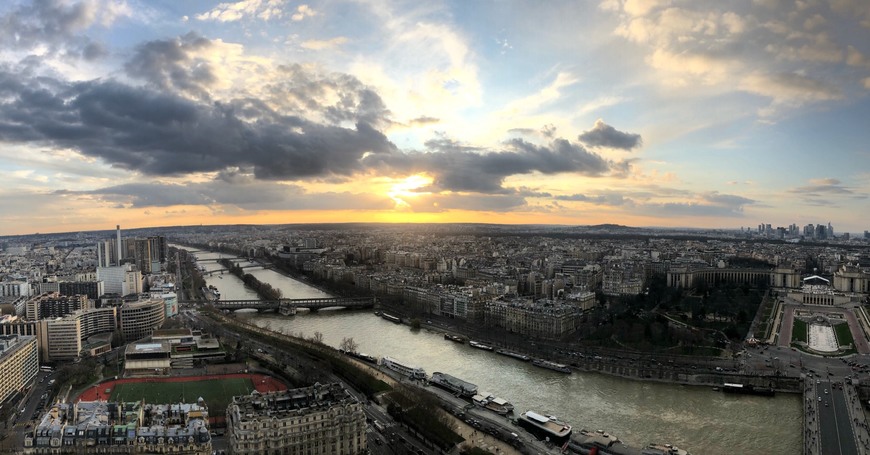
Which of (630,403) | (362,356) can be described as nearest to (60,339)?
(362,356)

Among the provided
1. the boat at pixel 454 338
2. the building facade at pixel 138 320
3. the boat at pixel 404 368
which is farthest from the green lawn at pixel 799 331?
the building facade at pixel 138 320

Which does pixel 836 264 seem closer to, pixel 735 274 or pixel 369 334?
pixel 735 274

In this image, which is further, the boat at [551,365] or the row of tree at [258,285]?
the row of tree at [258,285]

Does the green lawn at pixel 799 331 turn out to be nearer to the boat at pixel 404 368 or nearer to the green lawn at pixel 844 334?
the green lawn at pixel 844 334

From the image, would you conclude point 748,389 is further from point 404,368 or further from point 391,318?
point 391,318

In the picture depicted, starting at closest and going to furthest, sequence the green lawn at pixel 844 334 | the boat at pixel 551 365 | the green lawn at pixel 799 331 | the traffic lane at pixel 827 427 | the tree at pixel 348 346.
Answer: the traffic lane at pixel 827 427 → the boat at pixel 551 365 → the tree at pixel 348 346 → the green lawn at pixel 844 334 → the green lawn at pixel 799 331

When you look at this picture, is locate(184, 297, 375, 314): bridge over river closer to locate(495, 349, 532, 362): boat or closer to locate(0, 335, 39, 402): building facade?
locate(0, 335, 39, 402): building facade
